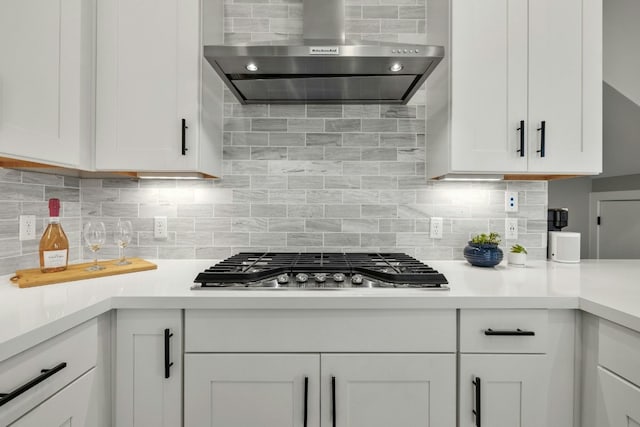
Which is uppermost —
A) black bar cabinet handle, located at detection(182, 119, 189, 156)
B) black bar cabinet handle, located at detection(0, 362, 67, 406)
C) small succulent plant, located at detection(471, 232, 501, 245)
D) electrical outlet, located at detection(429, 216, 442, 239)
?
black bar cabinet handle, located at detection(182, 119, 189, 156)

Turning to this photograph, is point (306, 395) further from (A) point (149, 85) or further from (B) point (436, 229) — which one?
(A) point (149, 85)

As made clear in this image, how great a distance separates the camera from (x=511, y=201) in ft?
6.26

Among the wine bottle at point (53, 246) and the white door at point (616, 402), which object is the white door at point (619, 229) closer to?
the white door at point (616, 402)

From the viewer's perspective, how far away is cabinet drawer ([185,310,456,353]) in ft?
3.88

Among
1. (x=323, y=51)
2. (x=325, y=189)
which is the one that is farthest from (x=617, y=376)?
(x=323, y=51)

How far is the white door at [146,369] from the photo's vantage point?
46.4 inches

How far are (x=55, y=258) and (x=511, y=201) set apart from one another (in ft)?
7.82

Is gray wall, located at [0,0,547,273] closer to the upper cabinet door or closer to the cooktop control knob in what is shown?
the upper cabinet door

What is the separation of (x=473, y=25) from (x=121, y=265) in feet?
6.96

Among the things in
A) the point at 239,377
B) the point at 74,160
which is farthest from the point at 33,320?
the point at 74,160

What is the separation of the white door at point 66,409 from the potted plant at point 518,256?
200cm

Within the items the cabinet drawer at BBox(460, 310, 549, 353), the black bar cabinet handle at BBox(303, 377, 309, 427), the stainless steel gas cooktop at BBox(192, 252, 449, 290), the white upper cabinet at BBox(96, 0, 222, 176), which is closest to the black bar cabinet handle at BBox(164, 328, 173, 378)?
the stainless steel gas cooktop at BBox(192, 252, 449, 290)

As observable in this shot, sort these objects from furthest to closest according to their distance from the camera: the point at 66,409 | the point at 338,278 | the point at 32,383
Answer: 1. the point at 338,278
2. the point at 66,409
3. the point at 32,383

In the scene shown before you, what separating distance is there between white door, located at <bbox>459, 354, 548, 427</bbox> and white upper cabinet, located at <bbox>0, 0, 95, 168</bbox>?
1.81 meters
